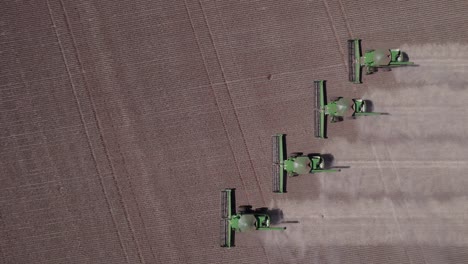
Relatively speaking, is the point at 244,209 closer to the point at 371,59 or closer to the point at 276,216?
the point at 276,216

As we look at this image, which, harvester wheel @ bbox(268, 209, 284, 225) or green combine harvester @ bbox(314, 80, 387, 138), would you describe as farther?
harvester wheel @ bbox(268, 209, 284, 225)

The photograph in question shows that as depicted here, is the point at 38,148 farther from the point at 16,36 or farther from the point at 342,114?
the point at 342,114

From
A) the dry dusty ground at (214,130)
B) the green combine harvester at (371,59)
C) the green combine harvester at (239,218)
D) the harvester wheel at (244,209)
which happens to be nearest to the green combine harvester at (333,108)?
the dry dusty ground at (214,130)

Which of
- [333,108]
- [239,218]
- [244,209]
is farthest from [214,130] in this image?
[333,108]

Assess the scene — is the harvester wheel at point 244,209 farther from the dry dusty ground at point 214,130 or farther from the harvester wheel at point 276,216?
the harvester wheel at point 276,216

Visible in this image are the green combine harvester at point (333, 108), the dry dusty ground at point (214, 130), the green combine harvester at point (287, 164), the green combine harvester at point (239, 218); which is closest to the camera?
the green combine harvester at point (239, 218)

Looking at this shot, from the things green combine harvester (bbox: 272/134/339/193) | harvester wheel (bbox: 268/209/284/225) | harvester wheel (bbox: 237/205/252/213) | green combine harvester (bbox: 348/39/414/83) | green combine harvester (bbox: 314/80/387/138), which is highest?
green combine harvester (bbox: 348/39/414/83)

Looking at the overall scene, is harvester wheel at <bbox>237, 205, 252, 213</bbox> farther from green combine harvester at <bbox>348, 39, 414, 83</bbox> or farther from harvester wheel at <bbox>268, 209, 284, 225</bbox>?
green combine harvester at <bbox>348, 39, 414, 83</bbox>

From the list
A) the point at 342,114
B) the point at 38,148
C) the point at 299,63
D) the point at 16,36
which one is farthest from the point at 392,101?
the point at 16,36

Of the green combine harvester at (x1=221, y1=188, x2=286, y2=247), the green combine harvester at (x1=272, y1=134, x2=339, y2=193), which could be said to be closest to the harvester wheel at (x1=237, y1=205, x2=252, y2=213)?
the green combine harvester at (x1=221, y1=188, x2=286, y2=247)
